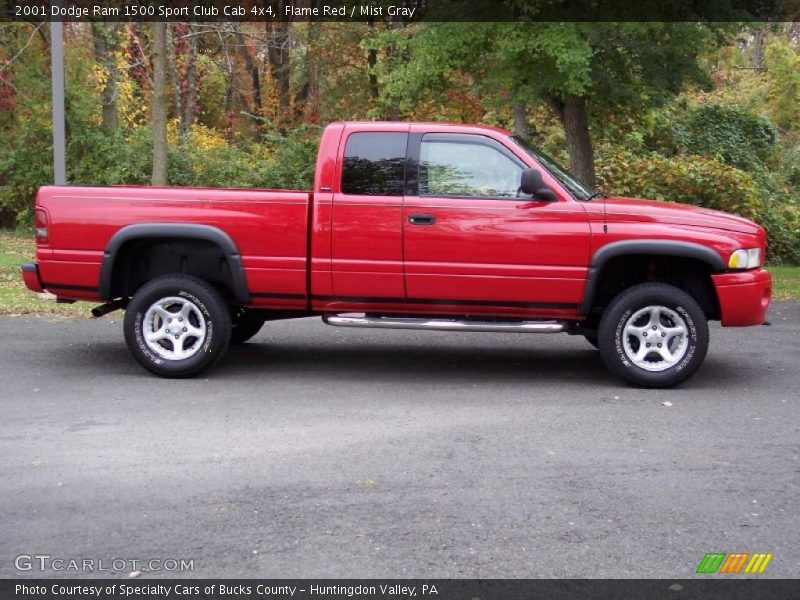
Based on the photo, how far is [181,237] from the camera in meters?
7.63

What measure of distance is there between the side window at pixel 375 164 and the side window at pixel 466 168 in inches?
7.0

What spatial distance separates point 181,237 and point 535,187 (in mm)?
2789

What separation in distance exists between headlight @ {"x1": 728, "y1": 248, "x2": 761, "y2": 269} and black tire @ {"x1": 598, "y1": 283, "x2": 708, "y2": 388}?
0.42 m

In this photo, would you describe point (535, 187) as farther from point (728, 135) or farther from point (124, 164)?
point (728, 135)

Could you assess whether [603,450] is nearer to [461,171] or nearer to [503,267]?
[503,267]

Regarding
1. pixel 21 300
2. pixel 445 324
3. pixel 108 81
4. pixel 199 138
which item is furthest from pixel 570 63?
pixel 199 138

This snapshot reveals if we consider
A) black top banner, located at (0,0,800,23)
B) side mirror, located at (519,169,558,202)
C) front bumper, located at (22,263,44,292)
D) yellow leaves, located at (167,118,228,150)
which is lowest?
front bumper, located at (22,263,44,292)

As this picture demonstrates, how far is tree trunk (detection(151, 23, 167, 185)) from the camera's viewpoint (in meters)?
15.6

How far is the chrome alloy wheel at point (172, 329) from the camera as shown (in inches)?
303

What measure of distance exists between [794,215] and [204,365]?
16947 millimetres

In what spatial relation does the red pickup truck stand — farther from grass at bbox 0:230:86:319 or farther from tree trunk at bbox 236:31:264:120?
tree trunk at bbox 236:31:264:120

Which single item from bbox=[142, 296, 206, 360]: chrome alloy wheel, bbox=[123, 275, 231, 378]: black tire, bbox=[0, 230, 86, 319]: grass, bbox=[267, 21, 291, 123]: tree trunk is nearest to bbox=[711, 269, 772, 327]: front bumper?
bbox=[123, 275, 231, 378]: black tire

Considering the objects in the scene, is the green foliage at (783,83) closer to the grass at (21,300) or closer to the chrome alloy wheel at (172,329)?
the grass at (21,300)
